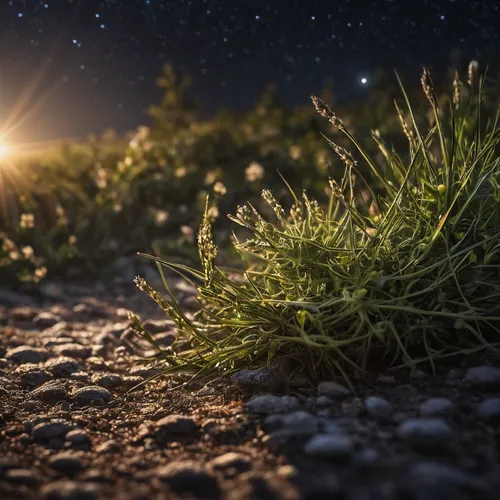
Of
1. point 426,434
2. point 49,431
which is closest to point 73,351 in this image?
point 49,431

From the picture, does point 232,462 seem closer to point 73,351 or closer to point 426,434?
point 426,434

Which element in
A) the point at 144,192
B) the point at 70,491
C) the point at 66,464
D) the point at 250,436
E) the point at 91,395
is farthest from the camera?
the point at 144,192

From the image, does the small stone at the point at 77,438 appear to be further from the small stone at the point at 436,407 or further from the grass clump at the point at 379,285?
the small stone at the point at 436,407

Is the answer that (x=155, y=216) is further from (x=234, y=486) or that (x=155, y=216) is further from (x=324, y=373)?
(x=234, y=486)

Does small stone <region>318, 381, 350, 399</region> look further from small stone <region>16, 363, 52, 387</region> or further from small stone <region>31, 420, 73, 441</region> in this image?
small stone <region>16, 363, 52, 387</region>

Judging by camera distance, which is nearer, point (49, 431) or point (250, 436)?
point (250, 436)

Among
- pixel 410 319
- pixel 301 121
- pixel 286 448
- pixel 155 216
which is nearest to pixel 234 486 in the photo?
pixel 286 448
